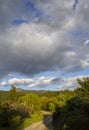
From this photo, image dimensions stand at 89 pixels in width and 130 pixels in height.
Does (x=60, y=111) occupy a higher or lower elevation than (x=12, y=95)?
lower

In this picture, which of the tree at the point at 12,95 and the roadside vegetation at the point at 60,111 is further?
the tree at the point at 12,95

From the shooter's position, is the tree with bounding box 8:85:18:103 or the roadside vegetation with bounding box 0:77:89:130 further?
the tree with bounding box 8:85:18:103

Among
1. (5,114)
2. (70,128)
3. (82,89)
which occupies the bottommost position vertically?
(70,128)

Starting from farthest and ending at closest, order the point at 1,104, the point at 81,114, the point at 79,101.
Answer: the point at 1,104
the point at 79,101
the point at 81,114

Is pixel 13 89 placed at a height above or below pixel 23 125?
above

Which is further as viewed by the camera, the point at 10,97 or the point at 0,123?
the point at 10,97

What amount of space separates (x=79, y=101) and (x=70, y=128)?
8.94 m

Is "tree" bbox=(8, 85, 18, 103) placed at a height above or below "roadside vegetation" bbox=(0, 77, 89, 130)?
above

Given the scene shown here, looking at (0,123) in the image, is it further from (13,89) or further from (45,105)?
(45,105)

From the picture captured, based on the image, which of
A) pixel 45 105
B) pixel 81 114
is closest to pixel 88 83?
pixel 81 114

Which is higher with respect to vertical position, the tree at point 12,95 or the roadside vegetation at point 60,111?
the tree at point 12,95

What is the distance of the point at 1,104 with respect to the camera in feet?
125

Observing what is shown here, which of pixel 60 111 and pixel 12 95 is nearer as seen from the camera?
pixel 60 111

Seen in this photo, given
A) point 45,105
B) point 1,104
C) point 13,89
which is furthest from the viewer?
point 45,105
